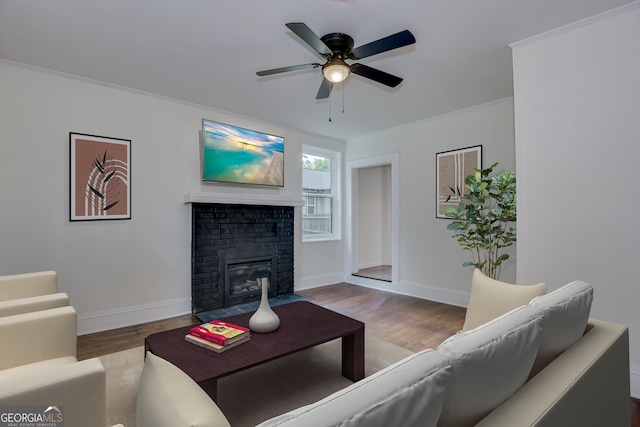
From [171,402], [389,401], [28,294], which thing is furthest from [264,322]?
[28,294]

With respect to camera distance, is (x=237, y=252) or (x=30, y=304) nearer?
(x=30, y=304)

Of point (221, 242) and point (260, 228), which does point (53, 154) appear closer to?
point (221, 242)

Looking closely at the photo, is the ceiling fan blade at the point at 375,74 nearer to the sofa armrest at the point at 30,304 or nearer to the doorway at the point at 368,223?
the sofa armrest at the point at 30,304

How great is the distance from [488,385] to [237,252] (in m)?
3.59

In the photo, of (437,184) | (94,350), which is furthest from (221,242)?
(437,184)

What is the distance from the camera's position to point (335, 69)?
2287 millimetres

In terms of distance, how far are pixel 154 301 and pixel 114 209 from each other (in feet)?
3.69

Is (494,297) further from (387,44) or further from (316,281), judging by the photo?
(316,281)

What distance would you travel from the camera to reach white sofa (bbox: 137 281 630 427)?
0.65 m

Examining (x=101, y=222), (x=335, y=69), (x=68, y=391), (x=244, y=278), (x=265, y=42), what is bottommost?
(x=244, y=278)

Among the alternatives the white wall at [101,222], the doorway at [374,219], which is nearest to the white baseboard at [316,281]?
the doorway at [374,219]

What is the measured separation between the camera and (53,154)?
303 centimetres

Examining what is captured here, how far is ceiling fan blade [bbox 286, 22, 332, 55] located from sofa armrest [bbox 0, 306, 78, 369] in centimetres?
214

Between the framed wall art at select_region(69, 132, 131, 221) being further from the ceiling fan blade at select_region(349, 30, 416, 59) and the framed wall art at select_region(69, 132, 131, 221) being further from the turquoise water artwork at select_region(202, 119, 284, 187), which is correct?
the ceiling fan blade at select_region(349, 30, 416, 59)
